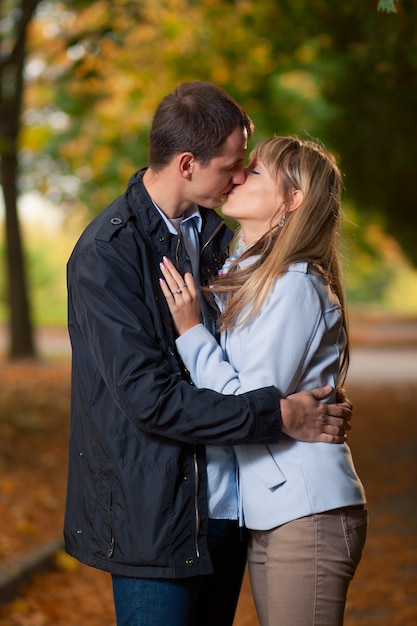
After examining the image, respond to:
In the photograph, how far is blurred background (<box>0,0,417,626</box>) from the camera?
6875 mm

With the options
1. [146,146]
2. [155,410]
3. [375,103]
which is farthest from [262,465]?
[146,146]

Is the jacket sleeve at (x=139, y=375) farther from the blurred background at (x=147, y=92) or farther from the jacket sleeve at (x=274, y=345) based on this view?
the blurred background at (x=147, y=92)

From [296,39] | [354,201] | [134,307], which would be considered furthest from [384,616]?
[354,201]

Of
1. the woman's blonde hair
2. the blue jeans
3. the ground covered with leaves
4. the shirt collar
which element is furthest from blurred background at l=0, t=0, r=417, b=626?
the blue jeans

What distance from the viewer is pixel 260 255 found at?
10.3ft

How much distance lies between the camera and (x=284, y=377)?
2953 mm

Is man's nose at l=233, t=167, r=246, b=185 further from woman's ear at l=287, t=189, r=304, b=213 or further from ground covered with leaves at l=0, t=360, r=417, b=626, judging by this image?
ground covered with leaves at l=0, t=360, r=417, b=626

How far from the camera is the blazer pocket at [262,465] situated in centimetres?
299

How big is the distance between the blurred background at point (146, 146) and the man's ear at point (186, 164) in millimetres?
616

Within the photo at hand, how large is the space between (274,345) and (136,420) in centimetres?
45

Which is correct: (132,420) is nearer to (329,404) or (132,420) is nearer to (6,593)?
(329,404)

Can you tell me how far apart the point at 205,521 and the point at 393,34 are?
15.7ft

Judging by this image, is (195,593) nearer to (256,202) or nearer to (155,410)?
(155,410)

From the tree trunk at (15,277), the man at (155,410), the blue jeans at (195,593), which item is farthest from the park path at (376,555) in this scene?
the tree trunk at (15,277)
